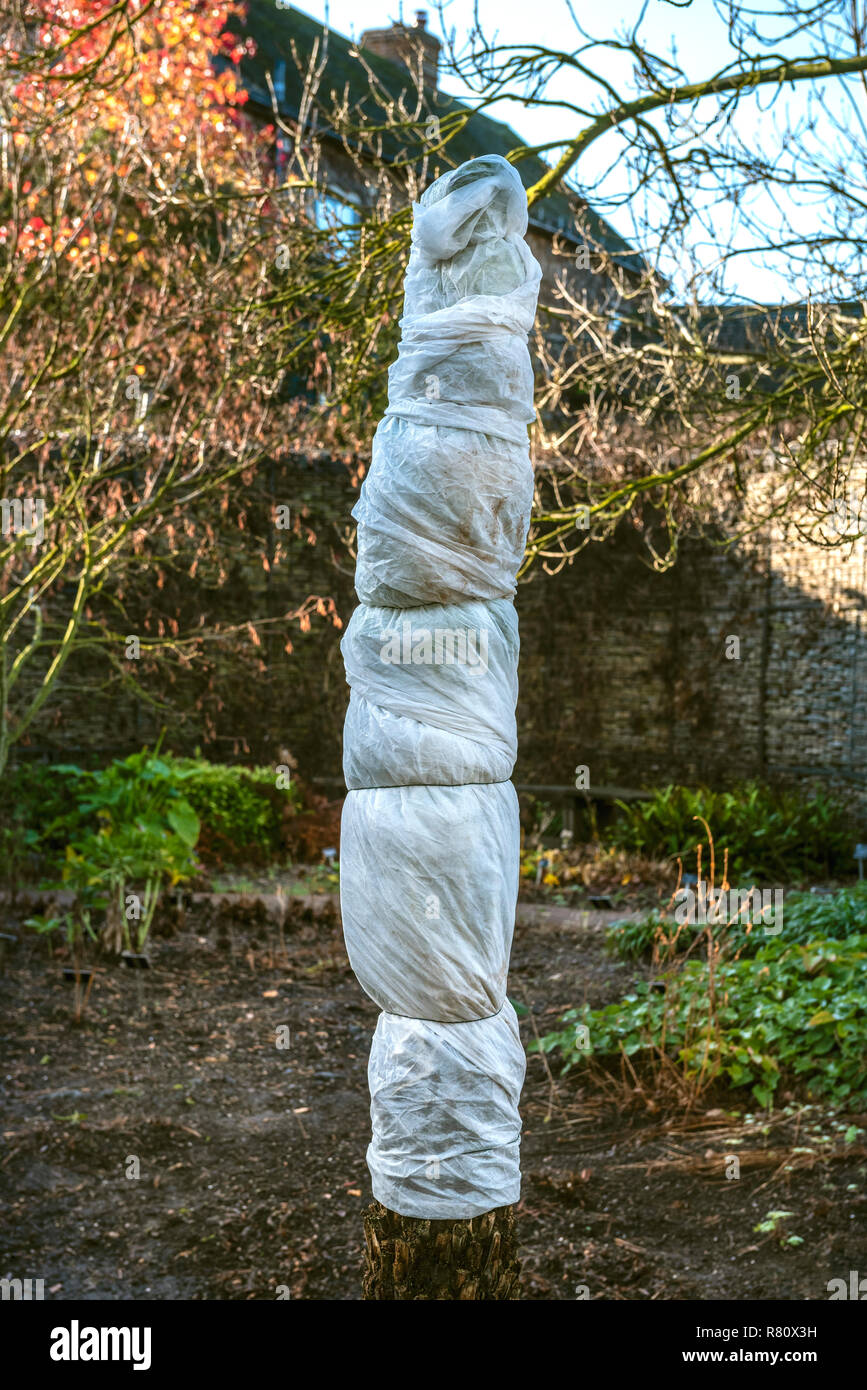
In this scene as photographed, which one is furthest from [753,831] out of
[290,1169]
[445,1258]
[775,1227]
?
[445,1258]

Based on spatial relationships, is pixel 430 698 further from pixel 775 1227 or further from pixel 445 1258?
pixel 775 1227

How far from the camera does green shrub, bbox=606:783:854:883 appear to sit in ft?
31.1

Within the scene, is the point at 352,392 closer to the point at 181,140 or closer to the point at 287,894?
the point at 181,140

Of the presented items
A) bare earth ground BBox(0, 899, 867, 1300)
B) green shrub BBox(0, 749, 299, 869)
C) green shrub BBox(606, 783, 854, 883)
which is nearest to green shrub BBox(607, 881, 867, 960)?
bare earth ground BBox(0, 899, 867, 1300)

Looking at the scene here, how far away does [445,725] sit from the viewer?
2.75m

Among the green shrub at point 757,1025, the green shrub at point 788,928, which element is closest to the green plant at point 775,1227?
the green shrub at point 757,1025

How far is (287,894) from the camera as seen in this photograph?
8.60 metres

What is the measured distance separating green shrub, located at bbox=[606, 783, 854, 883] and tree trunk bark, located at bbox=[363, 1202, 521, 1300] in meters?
6.67

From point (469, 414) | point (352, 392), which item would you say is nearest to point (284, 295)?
point (352, 392)

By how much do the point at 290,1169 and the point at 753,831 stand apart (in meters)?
5.92

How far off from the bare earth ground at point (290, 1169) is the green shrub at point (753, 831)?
11.0ft

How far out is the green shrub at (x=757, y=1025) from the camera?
192 inches

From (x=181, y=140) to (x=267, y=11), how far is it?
1211 centimetres

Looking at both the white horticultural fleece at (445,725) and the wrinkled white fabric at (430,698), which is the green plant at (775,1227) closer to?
the white horticultural fleece at (445,725)
